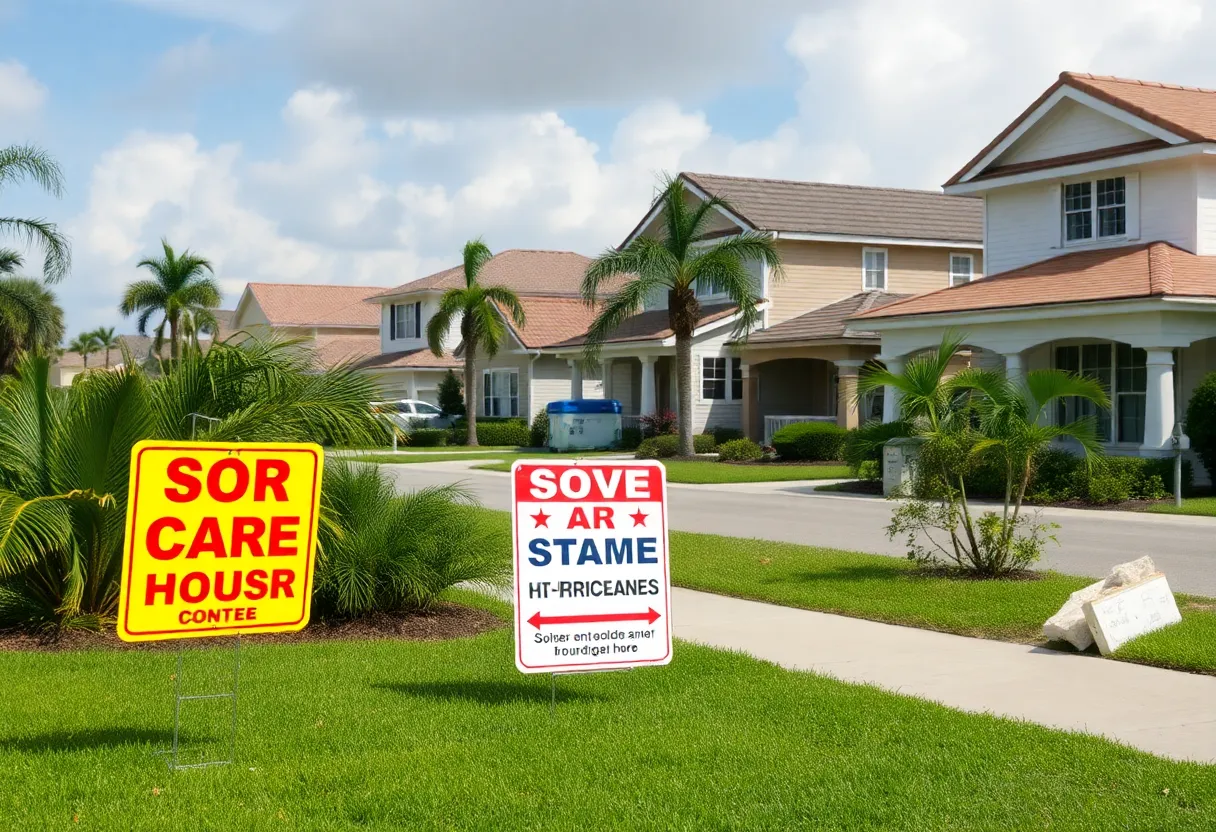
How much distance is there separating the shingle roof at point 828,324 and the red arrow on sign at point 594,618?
27.0m

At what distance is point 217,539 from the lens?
20.9 ft

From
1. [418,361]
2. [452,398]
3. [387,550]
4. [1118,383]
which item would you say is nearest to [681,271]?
[1118,383]

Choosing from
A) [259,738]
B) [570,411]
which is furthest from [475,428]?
[259,738]

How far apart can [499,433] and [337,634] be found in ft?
119

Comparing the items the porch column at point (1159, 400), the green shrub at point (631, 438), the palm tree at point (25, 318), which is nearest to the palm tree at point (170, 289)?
the palm tree at point (25, 318)

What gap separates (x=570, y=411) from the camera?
40.2 metres

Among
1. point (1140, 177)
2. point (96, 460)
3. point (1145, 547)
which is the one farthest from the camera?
point (1140, 177)

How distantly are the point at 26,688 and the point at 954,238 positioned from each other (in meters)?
35.5

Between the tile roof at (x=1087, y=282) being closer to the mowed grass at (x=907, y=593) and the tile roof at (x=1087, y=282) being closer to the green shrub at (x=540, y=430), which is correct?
the mowed grass at (x=907, y=593)

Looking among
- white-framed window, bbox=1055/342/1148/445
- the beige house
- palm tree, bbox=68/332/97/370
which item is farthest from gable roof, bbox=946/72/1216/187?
palm tree, bbox=68/332/97/370

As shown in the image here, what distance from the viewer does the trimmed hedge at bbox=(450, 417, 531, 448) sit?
46.2 metres

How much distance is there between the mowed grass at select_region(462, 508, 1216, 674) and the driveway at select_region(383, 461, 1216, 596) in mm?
1374

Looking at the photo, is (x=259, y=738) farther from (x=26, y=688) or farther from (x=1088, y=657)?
(x=1088, y=657)

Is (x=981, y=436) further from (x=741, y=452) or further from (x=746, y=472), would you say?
(x=741, y=452)
